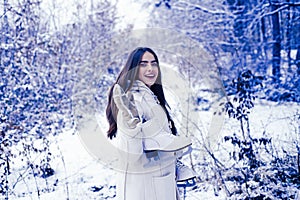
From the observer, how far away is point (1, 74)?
6262mm

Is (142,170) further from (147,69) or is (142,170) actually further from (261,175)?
(261,175)

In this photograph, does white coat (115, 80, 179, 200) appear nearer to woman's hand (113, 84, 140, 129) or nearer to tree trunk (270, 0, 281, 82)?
woman's hand (113, 84, 140, 129)

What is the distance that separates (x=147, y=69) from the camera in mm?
1922

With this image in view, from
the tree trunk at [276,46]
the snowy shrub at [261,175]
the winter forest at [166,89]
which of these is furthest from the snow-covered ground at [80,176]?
the tree trunk at [276,46]

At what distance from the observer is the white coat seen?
176 centimetres

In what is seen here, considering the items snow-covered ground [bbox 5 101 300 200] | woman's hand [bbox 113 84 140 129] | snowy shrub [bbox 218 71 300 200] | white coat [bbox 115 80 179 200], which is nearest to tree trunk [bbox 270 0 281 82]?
snow-covered ground [bbox 5 101 300 200]

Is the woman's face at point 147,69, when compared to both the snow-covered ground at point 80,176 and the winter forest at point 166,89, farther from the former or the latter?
the snow-covered ground at point 80,176

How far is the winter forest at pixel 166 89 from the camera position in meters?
3.73

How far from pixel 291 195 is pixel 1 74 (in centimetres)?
497

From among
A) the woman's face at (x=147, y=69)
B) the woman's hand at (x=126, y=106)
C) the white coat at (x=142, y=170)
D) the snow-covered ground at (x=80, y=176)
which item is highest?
the woman's face at (x=147, y=69)

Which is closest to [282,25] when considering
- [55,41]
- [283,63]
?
[283,63]

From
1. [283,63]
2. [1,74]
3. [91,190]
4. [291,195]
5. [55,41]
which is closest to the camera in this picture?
[291,195]

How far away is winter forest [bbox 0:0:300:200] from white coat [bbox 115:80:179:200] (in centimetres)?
44

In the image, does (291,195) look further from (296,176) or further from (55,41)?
(55,41)
